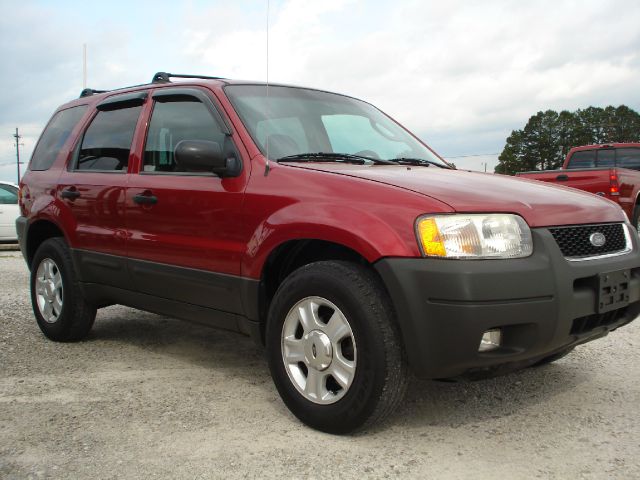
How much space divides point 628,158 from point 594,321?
38.2 ft

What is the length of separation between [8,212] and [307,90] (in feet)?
37.7

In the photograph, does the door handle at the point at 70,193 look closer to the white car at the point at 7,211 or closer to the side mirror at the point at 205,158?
the side mirror at the point at 205,158

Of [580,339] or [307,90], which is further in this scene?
[307,90]

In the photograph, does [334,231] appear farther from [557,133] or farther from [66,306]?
[557,133]

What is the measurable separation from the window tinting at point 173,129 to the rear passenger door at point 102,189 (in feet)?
0.71

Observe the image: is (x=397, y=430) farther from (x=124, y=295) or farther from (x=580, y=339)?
(x=124, y=295)

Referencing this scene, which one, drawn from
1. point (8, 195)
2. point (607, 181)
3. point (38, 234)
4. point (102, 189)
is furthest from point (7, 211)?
point (607, 181)

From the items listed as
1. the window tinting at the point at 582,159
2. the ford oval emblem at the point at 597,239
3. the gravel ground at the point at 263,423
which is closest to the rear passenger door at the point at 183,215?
the gravel ground at the point at 263,423

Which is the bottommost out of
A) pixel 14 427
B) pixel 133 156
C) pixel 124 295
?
pixel 14 427

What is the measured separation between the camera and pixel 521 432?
314 cm

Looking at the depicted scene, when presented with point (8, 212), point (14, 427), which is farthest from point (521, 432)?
point (8, 212)

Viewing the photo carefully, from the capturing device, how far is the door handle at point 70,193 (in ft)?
15.3

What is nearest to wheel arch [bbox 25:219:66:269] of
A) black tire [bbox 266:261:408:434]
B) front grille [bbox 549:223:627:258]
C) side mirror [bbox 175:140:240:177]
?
side mirror [bbox 175:140:240:177]

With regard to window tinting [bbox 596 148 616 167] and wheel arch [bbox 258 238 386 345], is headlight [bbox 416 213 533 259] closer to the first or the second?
wheel arch [bbox 258 238 386 345]
